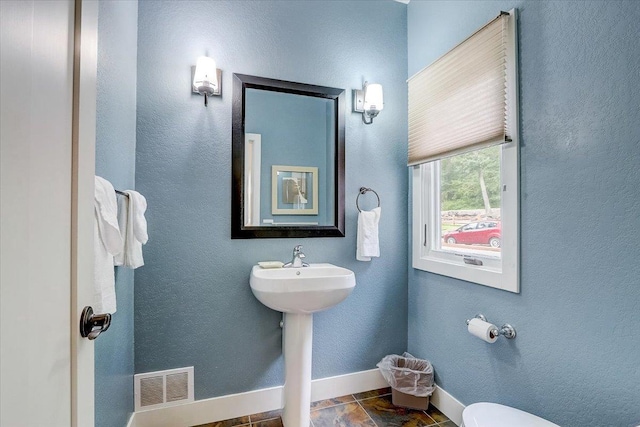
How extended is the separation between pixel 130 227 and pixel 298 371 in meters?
1.06

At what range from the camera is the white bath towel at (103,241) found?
88cm

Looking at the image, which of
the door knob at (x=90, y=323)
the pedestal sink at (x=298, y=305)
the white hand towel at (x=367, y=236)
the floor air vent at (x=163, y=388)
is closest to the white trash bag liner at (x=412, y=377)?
the pedestal sink at (x=298, y=305)

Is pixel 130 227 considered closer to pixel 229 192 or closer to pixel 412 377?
pixel 229 192

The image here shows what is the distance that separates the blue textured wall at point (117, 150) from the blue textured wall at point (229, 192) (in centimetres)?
11

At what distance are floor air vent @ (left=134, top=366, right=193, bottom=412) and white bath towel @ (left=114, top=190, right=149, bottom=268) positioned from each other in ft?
2.48

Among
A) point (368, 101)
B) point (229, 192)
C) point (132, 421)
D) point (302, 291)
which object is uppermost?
point (368, 101)

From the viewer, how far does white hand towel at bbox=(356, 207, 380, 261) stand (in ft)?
6.27

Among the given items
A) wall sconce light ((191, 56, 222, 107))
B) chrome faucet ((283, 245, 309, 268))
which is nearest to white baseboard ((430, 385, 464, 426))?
chrome faucet ((283, 245, 309, 268))

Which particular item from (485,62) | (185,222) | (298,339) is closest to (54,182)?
(185,222)

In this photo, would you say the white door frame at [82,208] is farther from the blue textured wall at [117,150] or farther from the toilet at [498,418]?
the toilet at [498,418]

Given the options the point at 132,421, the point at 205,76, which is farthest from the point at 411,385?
the point at 205,76

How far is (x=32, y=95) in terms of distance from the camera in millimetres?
472

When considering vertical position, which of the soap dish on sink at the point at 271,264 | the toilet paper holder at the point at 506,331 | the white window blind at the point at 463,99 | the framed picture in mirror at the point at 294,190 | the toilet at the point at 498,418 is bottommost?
the toilet at the point at 498,418

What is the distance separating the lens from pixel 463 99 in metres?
1.61
